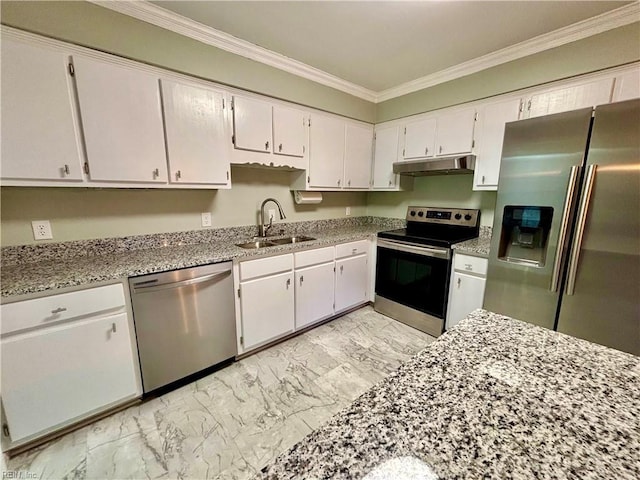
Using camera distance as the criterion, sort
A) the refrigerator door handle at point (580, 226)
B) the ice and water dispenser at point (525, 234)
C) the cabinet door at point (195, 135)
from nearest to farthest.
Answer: the refrigerator door handle at point (580, 226), the ice and water dispenser at point (525, 234), the cabinet door at point (195, 135)

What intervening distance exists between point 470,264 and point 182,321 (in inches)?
90.7

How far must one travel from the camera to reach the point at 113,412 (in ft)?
5.61

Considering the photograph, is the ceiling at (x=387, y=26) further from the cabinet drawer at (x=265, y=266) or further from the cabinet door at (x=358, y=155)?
the cabinet drawer at (x=265, y=266)

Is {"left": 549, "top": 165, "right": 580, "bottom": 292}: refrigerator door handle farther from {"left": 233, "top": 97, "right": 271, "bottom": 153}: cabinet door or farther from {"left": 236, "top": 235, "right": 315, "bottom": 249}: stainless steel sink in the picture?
{"left": 233, "top": 97, "right": 271, "bottom": 153}: cabinet door

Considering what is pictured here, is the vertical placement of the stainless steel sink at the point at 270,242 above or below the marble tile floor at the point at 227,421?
above

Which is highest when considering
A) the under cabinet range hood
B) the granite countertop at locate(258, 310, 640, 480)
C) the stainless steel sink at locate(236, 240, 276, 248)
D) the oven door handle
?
the under cabinet range hood

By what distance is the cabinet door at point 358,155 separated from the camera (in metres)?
3.14

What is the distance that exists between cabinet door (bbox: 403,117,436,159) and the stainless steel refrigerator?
3.18 feet

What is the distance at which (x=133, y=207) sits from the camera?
2.09m

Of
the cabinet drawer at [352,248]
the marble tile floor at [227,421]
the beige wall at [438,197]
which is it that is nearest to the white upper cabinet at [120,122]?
the marble tile floor at [227,421]

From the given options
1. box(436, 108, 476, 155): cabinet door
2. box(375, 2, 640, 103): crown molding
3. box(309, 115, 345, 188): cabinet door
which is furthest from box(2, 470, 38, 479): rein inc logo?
A: box(375, 2, 640, 103): crown molding

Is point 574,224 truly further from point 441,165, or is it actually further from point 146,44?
point 146,44

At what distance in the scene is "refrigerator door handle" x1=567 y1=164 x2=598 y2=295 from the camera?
1577 mm

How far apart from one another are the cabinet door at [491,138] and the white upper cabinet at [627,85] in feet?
1.84
